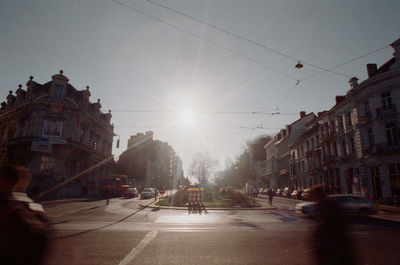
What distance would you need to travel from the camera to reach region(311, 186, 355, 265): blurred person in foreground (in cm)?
327

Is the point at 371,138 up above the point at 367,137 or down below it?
below

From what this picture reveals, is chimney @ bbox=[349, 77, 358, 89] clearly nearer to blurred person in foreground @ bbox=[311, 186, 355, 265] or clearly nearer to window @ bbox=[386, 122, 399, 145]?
window @ bbox=[386, 122, 399, 145]

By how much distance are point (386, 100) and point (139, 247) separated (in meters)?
30.4

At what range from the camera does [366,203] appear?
50.8 feet

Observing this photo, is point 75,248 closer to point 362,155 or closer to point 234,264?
point 234,264

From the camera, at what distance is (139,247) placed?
6.81 m

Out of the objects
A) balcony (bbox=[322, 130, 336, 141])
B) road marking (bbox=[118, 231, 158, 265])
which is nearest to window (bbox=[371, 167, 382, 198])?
balcony (bbox=[322, 130, 336, 141])

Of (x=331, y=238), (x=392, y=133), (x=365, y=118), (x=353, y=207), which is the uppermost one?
(x=365, y=118)

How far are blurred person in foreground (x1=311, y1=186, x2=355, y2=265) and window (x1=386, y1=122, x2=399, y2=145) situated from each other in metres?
28.8

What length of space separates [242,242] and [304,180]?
1685 inches

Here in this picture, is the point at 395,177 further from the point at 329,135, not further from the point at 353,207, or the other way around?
the point at 353,207

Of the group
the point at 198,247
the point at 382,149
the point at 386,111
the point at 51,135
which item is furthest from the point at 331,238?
the point at 51,135

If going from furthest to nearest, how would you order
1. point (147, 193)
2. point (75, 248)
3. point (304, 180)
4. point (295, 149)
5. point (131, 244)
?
point (295, 149), point (304, 180), point (147, 193), point (131, 244), point (75, 248)

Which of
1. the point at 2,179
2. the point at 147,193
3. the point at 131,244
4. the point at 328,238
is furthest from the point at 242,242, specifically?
the point at 147,193
